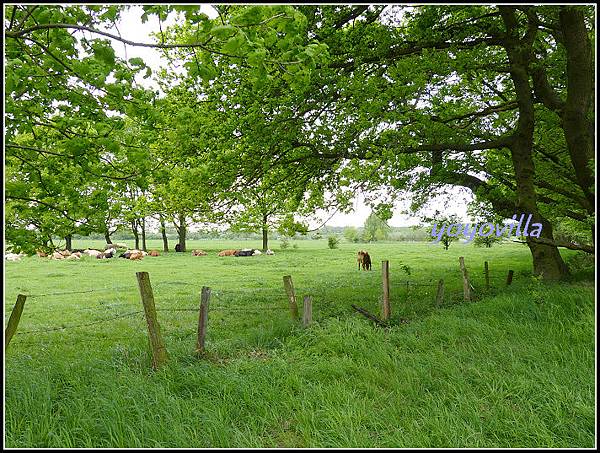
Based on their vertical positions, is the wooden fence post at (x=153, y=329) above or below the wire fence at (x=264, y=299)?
above

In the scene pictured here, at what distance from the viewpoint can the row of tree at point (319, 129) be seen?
534cm

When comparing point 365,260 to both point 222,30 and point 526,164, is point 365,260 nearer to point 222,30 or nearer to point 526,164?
point 526,164

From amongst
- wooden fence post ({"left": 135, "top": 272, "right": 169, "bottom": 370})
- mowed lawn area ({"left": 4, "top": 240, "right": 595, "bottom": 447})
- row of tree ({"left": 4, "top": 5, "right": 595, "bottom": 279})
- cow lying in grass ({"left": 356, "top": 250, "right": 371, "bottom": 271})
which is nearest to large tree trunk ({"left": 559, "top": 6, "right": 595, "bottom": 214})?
row of tree ({"left": 4, "top": 5, "right": 595, "bottom": 279})

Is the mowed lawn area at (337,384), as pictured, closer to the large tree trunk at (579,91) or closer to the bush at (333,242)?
the large tree trunk at (579,91)

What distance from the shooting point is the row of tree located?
534cm

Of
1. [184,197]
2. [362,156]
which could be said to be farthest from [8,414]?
[362,156]

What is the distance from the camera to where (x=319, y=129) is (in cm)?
999

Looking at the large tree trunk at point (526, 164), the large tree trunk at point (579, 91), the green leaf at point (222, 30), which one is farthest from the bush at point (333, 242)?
the green leaf at point (222, 30)

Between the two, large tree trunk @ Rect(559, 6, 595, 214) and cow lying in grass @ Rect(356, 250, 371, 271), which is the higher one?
large tree trunk @ Rect(559, 6, 595, 214)

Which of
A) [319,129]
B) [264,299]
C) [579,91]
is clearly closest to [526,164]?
[579,91]

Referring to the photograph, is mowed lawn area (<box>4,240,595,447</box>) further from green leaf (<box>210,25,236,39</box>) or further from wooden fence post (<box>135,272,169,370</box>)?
green leaf (<box>210,25,236,39</box>)

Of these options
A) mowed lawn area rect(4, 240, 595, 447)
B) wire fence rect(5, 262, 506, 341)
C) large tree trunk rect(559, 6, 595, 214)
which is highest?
large tree trunk rect(559, 6, 595, 214)

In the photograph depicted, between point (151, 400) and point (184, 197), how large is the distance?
6182 mm

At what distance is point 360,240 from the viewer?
50406 millimetres
